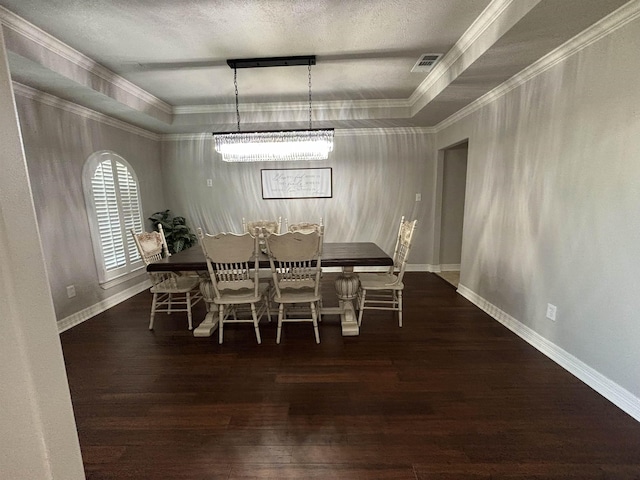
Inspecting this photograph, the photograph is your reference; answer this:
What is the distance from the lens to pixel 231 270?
2545mm

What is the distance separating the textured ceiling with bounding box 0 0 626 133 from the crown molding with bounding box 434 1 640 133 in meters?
0.06

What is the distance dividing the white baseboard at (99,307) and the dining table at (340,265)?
1.22 m

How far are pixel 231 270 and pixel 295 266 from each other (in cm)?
57

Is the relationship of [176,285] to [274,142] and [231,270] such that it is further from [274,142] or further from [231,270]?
[274,142]

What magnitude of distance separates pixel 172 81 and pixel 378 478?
382 centimetres

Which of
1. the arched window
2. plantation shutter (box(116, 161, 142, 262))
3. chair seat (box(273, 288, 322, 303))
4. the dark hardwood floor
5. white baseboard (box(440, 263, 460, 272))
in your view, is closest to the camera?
the dark hardwood floor

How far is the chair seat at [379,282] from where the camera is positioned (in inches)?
110

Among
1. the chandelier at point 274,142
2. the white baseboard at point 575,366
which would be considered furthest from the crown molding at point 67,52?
the white baseboard at point 575,366

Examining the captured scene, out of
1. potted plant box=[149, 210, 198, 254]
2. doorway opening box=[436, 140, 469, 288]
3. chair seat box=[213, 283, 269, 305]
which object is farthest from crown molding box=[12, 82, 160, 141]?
doorway opening box=[436, 140, 469, 288]

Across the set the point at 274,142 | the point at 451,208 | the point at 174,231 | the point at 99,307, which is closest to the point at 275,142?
the point at 274,142

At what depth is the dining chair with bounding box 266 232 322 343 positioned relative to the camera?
7.73 ft

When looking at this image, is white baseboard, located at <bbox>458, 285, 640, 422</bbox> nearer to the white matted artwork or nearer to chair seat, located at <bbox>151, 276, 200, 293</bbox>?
the white matted artwork

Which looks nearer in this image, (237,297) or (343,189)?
(237,297)

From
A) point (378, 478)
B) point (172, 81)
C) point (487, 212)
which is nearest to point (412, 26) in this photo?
point (487, 212)
